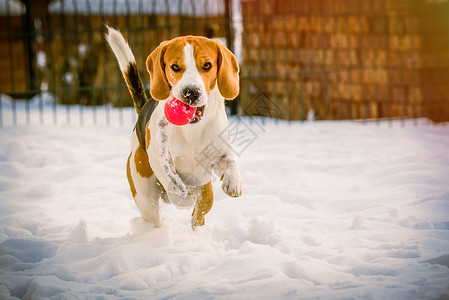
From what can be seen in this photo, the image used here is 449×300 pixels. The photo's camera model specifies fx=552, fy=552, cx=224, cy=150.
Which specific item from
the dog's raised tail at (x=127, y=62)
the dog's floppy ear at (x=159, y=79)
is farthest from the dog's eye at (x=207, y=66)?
the dog's raised tail at (x=127, y=62)

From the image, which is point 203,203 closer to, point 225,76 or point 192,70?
point 225,76

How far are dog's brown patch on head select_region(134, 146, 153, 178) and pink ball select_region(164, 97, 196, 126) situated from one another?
580 millimetres

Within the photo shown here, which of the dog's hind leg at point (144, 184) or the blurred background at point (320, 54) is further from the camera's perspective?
the blurred background at point (320, 54)

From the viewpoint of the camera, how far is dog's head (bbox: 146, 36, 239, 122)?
104 inches

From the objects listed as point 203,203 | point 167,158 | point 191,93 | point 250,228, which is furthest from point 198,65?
point 250,228

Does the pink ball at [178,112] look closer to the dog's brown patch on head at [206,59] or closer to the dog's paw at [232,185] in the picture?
the dog's brown patch on head at [206,59]

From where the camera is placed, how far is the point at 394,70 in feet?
26.7

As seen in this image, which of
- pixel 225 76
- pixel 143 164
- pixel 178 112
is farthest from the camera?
pixel 143 164

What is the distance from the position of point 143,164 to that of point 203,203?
44 cm

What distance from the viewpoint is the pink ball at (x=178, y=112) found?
271 cm

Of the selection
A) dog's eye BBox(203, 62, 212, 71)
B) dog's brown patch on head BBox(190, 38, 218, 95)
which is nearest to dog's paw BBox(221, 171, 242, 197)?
dog's brown patch on head BBox(190, 38, 218, 95)

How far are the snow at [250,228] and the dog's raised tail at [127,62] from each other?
2.65ft

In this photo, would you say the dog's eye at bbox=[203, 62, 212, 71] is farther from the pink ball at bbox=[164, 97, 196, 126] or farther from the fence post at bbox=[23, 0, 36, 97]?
the fence post at bbox=[23, 0, 36, 97]

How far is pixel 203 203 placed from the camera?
3.36 meters
